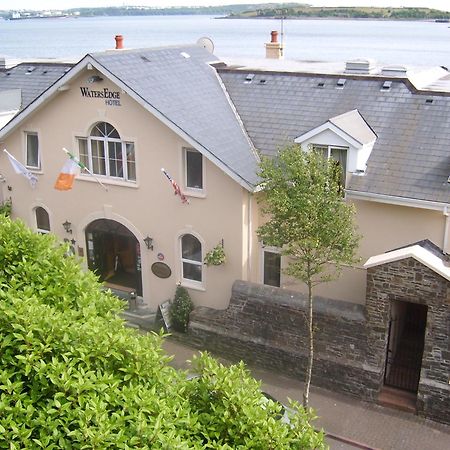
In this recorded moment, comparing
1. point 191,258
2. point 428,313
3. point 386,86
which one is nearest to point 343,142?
point 386,86

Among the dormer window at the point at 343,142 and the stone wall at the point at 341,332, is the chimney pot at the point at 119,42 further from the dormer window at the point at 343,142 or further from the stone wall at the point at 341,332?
Answer: the stone wall at the point at 341,332

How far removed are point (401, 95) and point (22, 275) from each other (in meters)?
14.6

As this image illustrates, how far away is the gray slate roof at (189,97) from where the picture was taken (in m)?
20.1

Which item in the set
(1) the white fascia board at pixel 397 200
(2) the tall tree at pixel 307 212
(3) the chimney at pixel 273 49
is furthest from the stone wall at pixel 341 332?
(3) the chimney at pixel 273 49

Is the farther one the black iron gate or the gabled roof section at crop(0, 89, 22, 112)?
the gabled roof section at crop(0, 89, 22, 112)

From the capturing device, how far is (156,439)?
822 cm

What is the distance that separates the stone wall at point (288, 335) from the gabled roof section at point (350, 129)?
4.84 metres

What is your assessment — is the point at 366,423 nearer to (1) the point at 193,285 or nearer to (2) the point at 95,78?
(1) the point at 193,285

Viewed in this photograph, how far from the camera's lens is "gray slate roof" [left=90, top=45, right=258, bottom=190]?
2006 cm

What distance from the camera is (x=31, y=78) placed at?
28.4 meters

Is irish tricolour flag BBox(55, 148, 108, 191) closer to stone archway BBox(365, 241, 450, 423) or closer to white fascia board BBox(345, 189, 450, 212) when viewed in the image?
white fascia board BBox(345, 189, 450, 212)

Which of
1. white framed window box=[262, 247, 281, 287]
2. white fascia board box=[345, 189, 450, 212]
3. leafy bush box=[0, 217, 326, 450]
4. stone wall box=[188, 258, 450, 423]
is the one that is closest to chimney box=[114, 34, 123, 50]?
white framed window box=[262, 247, 281, 287]

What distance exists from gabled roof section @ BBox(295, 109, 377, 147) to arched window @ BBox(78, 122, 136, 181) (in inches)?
243

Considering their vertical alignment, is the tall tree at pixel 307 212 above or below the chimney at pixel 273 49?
below
